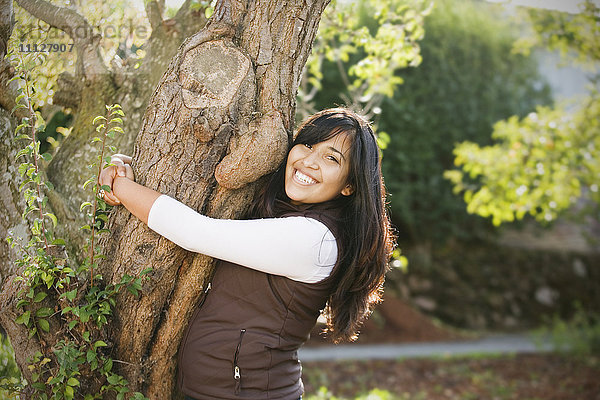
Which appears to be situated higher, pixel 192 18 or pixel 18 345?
pixel 192 18

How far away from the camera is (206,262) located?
7.64 feet

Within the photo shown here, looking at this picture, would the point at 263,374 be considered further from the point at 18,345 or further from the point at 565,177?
the point at 565,177

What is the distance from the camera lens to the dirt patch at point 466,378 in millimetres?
6014

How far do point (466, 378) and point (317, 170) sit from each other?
198 inches

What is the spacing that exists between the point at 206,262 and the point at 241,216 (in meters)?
0.23

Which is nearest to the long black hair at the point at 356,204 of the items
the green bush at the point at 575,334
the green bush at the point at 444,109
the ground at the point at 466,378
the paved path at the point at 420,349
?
the ground at the point at 466,378

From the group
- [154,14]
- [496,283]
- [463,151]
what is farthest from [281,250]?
[496,283]

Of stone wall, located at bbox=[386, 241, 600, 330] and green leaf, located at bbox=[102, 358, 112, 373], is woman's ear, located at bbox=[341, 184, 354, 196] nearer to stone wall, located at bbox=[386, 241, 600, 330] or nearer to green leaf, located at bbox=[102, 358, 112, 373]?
green leaf, located at bbox=[102, 358, 112, 373]

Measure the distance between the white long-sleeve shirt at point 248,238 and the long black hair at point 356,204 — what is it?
0.57 ft

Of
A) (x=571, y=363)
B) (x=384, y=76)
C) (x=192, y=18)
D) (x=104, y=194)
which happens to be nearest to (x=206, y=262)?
(x=104, y=194)

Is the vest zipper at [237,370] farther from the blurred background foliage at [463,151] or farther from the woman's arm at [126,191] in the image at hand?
the blurred background foliage at [463,151]

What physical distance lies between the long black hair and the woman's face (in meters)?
0.02

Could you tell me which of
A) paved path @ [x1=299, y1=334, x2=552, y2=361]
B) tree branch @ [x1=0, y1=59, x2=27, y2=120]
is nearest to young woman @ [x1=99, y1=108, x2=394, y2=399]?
tree branch @ [x1=0, y1=59, x2=27, y2=120]

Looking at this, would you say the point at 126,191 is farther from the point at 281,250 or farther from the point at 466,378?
the point at 466,378
